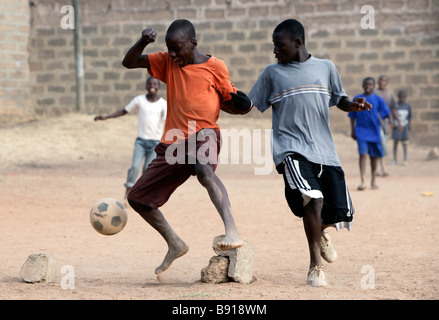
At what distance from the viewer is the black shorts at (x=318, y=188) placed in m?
5.02

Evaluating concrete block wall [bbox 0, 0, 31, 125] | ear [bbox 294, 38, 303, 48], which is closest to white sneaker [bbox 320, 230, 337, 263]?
ear [bbox 294, 38, 303, 48]

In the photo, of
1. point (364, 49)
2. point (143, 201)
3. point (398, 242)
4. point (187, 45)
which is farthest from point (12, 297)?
point (364, 49)

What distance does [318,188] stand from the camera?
509 centimetres

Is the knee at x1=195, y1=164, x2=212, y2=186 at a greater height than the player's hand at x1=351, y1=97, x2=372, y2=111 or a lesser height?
lesser

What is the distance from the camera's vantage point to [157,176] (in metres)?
5.25

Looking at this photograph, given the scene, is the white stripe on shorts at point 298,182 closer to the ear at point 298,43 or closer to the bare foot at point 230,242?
the bare foot at point 230,242

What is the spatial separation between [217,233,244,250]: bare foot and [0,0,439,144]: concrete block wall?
14545 millimetres

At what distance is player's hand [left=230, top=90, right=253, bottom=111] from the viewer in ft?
16.9

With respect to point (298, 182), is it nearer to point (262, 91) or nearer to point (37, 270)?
point (262, 91)

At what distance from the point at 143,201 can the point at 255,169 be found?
10.00 m

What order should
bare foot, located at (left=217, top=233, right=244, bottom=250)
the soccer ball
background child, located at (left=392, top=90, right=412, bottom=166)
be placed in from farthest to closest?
background child, located at (left=392, top=90, right=412, bottom=166)
the soccer ball
bare foot, located at (left=217, top=233, right=244, bottom=250)

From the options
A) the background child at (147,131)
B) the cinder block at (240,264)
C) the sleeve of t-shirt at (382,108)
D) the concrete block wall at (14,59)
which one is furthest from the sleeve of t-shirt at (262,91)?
the concrete block wall at (14,59)

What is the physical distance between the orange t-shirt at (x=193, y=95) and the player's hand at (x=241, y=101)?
6 cm

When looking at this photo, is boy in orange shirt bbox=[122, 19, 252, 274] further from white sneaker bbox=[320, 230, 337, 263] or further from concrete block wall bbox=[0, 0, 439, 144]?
concrete block wall bbox=[0, 0, 439, 144]
